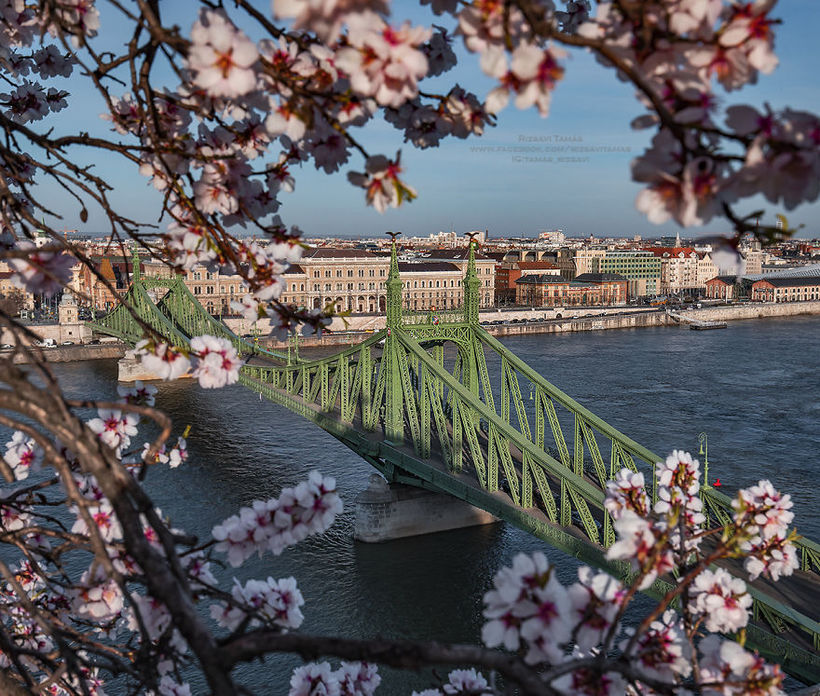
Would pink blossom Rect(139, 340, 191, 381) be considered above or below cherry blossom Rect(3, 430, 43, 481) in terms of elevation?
above

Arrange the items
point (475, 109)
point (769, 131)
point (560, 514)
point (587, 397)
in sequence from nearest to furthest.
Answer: point (769, 131) < point (475, 109) < point (560, 514) < point (587, 397)

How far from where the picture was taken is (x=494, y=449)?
17094 millimetres

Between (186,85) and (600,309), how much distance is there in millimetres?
81779

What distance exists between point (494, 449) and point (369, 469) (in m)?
9.16

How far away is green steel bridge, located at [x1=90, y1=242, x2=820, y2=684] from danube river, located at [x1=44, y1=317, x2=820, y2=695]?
1.94 m

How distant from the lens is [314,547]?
19312 mm

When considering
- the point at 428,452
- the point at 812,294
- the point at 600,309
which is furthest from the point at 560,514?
the point at 812,294

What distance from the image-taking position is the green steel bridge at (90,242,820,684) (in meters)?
12.3

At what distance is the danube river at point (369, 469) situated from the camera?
16.4 m

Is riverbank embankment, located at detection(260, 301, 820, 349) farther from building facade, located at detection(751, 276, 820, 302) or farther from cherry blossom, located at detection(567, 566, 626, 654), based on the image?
cherry blossom, located at detection(567, 566, 626, 654)

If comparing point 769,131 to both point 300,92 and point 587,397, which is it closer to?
point 300,92

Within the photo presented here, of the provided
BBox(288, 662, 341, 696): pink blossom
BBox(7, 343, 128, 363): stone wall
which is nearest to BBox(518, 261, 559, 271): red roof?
BBox(7, 343, 128, 363): stone wall

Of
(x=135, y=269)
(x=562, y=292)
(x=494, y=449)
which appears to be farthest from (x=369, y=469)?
(x=562, y=292)

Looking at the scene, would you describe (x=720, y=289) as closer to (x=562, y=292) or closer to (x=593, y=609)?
(x=562, y=292)
